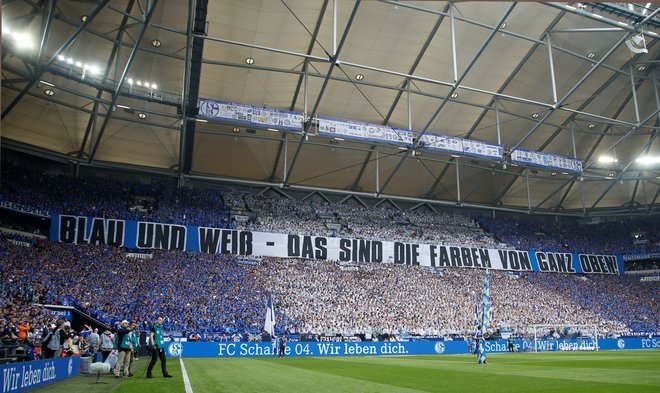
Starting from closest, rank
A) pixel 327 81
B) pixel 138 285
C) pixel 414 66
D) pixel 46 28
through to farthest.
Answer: pixel 46 28 < pixel 138 285 < pixel 327 81 < pixel 414 66

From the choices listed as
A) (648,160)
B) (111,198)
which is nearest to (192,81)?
(111,198)

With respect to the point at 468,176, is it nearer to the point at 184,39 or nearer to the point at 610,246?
the point at 610,246

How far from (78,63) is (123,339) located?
2204 centimetres

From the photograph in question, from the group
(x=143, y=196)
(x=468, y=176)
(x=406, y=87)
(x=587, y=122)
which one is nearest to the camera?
(x=406, y=87)

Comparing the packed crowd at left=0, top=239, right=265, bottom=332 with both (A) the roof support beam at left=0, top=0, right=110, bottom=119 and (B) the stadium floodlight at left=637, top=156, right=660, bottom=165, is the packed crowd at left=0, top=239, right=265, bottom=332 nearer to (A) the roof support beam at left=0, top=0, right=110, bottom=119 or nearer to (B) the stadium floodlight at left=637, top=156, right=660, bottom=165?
(A) the roof support beam at left=0, top=0, right=110, bottom=119

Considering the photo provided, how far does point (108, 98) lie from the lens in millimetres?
32969

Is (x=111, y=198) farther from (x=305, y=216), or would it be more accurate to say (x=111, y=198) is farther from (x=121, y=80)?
(x=305, y=216)

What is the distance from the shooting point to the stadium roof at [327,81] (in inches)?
1124

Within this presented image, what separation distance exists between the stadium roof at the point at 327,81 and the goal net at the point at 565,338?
12.7 meters

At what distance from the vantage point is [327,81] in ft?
104

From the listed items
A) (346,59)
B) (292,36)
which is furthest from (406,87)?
(292,36)

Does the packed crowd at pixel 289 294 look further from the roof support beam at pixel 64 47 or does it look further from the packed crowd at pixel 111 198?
the roof support beam at pixel 64 47

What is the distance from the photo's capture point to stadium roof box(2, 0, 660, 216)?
2855cm

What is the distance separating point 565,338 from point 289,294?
1957 cm
